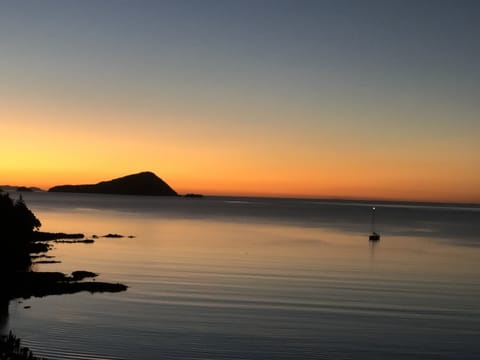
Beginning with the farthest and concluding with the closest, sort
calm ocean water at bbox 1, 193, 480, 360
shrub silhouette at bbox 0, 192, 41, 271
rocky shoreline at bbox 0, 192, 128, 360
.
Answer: shrub silhouette at bbox 0, 192, 41, 271 → rocky shoreline at bbox 0, 192, 128, 360 → calm ocean water at bbox 1, 193, 480, 360

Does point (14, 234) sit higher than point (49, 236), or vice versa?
point (14, 234)

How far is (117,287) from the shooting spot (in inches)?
1745

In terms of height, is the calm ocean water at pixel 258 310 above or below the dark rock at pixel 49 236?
below

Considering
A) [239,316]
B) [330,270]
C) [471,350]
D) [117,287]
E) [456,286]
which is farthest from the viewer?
[330,270]

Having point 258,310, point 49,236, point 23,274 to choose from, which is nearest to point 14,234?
point 49,236

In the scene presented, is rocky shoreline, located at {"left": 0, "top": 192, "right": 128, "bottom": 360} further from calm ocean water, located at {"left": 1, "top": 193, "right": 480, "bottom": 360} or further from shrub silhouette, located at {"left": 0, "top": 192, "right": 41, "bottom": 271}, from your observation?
calm ocean water, located at {"left": 1, "top": 193, "right": 480, "bottom": 360}

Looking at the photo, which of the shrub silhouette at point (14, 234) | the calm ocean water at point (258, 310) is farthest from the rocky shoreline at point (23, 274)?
the calm ocean water at point (258, 310)

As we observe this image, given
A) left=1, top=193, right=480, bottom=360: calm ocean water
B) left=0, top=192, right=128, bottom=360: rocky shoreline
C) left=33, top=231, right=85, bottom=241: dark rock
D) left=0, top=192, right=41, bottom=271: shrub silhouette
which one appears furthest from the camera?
left=33, top=231, right=85, bottom=241: dark rock

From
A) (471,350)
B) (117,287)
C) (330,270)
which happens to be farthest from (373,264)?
(471,350)

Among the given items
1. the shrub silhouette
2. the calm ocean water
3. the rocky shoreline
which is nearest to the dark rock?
the rocky shoreline

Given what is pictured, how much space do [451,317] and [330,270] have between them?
22.9 metres

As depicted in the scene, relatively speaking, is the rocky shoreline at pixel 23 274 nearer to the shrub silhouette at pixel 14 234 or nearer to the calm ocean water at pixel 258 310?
the shrub silhouette at pixel 14 234

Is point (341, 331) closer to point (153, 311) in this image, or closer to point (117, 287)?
point (153, 311)

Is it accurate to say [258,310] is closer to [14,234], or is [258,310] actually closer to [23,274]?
[23,274]
